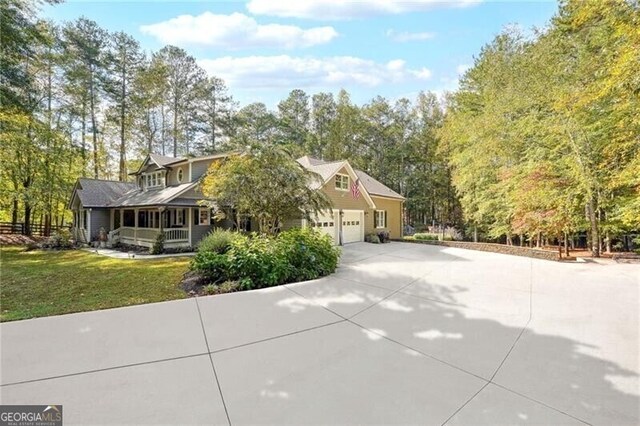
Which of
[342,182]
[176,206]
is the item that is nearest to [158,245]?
A: [176,206]

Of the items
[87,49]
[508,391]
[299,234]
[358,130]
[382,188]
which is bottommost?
[508,391]

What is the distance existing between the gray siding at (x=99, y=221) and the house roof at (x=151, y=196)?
1018 millimetres

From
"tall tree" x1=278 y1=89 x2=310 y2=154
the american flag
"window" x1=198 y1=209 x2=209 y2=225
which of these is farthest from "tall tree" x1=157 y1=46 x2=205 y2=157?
the american flag

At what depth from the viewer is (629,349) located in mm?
4086

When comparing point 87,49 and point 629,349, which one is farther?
point 87,49

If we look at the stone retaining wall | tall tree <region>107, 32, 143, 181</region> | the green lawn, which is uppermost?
tall tree <region>107, 32, 143, 181</region>

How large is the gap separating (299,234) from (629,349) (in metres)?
7.45

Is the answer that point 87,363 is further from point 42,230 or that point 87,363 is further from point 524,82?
point 42,230

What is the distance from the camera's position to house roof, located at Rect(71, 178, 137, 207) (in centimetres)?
1885

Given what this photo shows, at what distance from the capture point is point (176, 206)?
1479 cm

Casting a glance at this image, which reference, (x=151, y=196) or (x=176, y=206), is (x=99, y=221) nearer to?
(x=151, y=196)

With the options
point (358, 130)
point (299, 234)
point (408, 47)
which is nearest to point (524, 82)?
point (408, 47)

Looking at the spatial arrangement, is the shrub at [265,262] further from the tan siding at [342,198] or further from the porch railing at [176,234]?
the porch railing at [176,234]

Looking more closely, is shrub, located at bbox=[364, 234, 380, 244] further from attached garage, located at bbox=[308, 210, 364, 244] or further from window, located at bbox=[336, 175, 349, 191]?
window, located at bbox=[336, 175, 349, 191]
